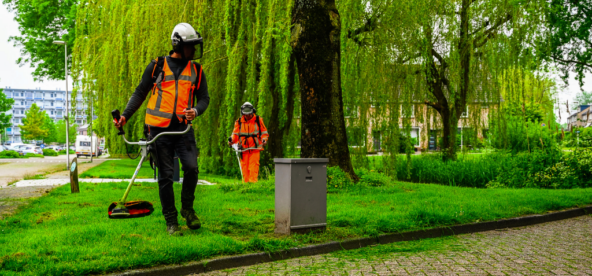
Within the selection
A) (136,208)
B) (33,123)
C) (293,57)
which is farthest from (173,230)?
(33,123)

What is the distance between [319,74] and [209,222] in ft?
14.9

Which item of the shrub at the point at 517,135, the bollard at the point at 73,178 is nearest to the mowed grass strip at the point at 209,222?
the bollard at the point at 73,178

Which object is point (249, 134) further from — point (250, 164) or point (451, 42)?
point (451, 42)

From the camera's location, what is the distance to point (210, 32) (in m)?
13.3

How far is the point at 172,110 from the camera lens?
5586mm

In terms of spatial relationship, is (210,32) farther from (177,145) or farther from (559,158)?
(559,158)

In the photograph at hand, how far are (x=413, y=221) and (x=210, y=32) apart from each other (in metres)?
8.45

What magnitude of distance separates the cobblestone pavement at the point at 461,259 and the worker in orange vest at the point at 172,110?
1.36 m

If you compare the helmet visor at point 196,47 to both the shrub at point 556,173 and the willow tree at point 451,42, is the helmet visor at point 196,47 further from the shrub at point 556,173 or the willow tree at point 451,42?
the shrub at point 556,173

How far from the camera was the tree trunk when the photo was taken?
10.0 metres

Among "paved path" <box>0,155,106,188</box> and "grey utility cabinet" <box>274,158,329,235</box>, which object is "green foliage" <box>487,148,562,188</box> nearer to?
"grey utility cabinet" <box>274,158,329,235</box>

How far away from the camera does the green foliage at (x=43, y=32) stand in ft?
96.9

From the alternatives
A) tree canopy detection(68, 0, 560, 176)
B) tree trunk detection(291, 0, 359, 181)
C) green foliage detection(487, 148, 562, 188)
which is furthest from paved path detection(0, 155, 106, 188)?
green foliage detection(487, 148, 562, 188)

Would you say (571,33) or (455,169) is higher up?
(571,33)
